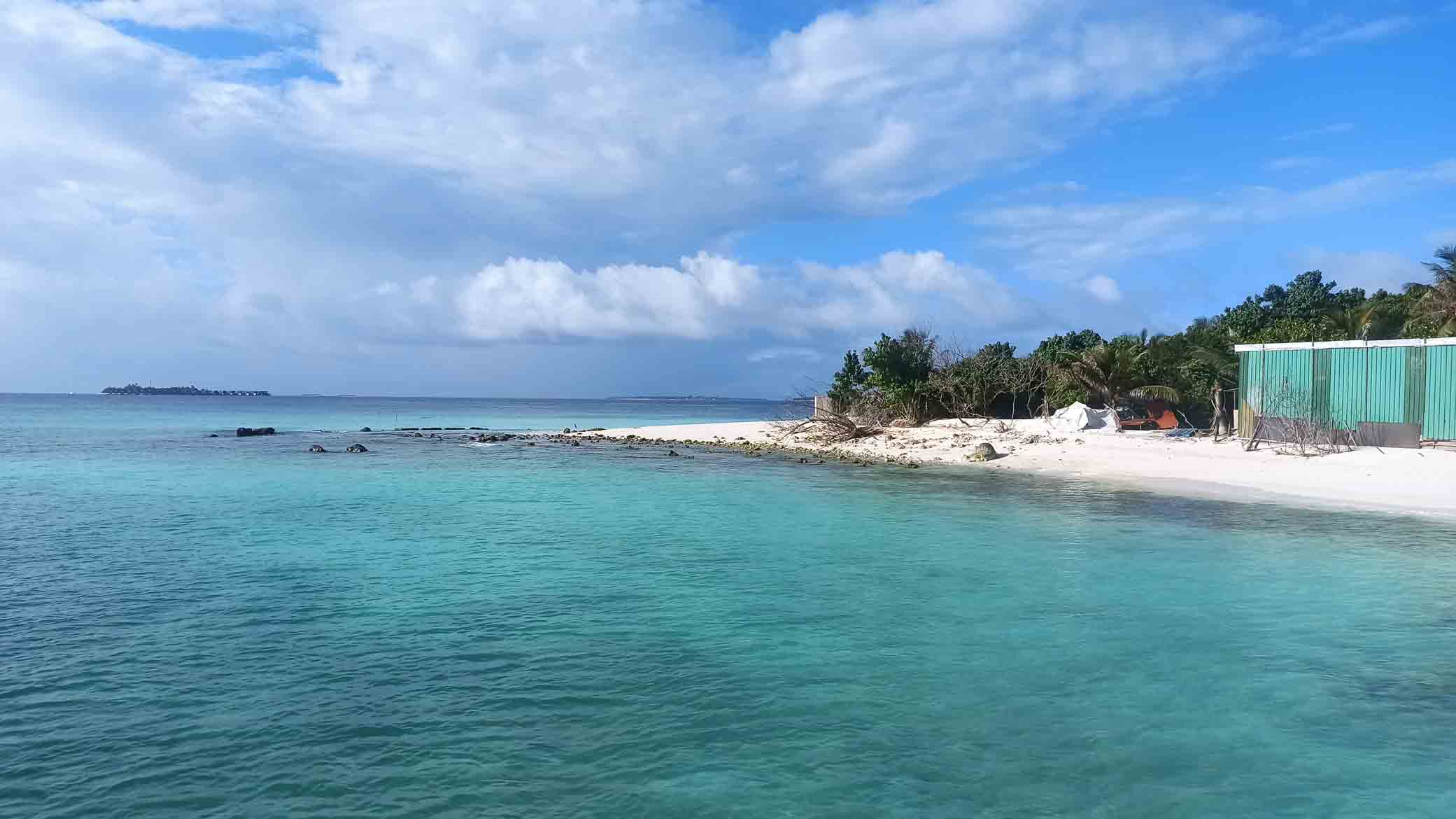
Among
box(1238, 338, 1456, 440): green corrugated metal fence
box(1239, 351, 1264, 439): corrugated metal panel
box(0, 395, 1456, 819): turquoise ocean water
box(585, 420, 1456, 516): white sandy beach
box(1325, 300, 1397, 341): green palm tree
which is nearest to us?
box(0, 395, 1456, 819): turquoise ocean water

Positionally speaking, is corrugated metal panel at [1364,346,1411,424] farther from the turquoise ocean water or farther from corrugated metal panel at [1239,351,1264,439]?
the turquoise ocean water

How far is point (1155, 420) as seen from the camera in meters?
33.8

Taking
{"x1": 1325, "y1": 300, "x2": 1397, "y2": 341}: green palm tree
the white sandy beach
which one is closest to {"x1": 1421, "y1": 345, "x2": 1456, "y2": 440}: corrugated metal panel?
the white sandy beach

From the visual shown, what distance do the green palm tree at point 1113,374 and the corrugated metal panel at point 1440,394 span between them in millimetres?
9396

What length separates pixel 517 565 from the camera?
1305 centimetres

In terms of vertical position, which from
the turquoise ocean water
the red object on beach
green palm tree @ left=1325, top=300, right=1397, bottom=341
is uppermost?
green palm tree @ left=1325, top=300, right=1397, bottom=341

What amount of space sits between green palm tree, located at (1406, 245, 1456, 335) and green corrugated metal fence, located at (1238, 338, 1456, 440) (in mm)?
6078

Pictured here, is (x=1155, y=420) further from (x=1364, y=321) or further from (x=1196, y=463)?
(x=1196, y=463)

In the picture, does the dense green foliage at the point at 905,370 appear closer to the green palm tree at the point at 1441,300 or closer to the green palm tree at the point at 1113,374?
the green palm tree at the point at 1113,374

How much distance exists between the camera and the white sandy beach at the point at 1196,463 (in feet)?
66.5

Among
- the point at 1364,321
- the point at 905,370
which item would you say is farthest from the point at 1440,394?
the point at 905,370

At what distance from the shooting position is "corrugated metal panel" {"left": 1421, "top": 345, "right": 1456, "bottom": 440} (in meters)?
22.3

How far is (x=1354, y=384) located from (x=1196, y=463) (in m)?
4.53

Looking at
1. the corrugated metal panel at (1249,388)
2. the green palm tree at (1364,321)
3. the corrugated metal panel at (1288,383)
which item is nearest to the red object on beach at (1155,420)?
the corrugated metal panel at (1249,388)
